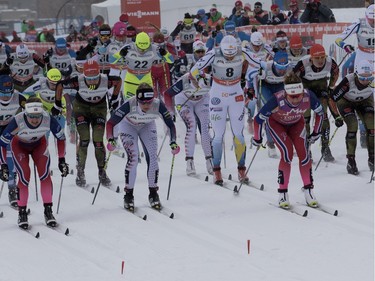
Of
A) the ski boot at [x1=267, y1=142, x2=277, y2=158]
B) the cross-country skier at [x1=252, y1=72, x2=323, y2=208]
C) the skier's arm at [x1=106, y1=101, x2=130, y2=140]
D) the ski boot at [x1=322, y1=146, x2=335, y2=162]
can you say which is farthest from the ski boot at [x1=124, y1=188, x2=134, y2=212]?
the ski boot at [x1=267, y1=142, x2=277, y2=158]

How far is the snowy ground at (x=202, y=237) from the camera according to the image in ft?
33.3

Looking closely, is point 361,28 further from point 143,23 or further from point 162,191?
point 143,23

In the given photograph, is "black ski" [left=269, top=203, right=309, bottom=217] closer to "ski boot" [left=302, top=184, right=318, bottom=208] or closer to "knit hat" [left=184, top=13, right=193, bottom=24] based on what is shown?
"ski boot" [left=302, top=184, right=318, bottom=208]

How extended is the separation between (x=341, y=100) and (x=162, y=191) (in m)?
3.08

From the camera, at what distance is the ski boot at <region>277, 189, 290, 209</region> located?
1271cm

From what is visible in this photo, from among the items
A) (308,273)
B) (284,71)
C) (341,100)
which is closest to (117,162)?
(284,71)

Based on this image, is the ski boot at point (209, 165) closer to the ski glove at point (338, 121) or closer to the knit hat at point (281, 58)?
the knit hat at point (281, 58)

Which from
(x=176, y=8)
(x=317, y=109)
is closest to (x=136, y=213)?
(x=317, y=109)

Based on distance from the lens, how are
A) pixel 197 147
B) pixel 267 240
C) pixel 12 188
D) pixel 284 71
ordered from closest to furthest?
pixel 267 240
pixel 12 188
pixel 284 71
pixel 197 147

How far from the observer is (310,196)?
1272 centimetres

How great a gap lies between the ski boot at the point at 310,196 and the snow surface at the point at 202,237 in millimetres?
270

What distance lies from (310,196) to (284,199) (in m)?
0.35

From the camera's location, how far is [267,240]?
11.3 metres

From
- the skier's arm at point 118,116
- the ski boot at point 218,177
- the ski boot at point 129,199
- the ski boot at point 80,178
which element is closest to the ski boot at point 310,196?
the ski boot at point 218,177
